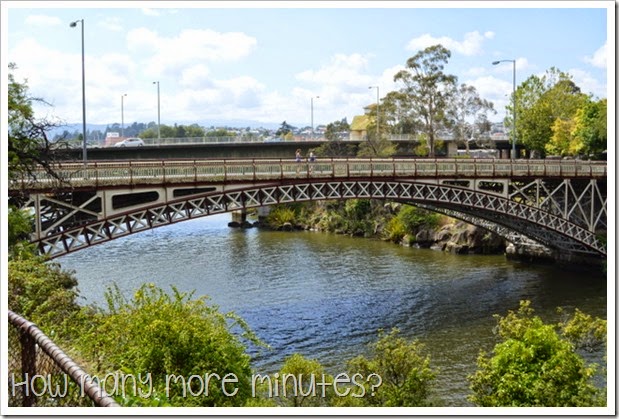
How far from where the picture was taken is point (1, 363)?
37.3 feet

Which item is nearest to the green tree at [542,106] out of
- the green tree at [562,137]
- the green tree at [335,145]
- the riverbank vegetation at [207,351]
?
the green tree at [562,137]

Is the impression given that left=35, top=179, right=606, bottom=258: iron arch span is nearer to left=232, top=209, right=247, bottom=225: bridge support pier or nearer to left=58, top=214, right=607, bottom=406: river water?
left=58, top=214, right=607, bottom=406: river water

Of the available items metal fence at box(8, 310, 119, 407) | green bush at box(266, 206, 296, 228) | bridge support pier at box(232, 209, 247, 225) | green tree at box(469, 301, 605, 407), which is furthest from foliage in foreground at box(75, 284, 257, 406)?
bridge support pier at box(232, 209, 247, 225)

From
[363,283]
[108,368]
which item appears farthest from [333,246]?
[108,368]

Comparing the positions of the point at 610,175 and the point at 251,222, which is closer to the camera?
the point at 610,175

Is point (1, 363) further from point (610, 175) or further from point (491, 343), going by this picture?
point (491, 343)

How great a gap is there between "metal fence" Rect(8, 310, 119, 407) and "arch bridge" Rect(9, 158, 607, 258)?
1315cm

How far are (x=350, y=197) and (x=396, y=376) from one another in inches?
609

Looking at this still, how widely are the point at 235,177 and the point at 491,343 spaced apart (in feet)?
33.9

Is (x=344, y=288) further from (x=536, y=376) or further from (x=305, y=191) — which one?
(x=536, y=376)

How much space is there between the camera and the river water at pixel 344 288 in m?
28.1

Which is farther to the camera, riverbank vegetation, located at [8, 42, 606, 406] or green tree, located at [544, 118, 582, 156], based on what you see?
green tree, located at [544, 118, 582, 156]

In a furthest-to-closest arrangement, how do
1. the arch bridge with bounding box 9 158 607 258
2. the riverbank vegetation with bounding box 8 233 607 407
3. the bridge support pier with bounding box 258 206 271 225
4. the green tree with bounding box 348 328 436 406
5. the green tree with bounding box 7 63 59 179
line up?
the bridge support pier with bounding box 258 206 271 225 < the arch bridge with bounding box 9 158 607 258 < the green tree with bounding box 7 63 59 179 < the green tree with bounding box 348 328 436 406 < the riverbank vegetation with bounding box 8 233 607 407

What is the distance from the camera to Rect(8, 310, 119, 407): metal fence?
7.46m
